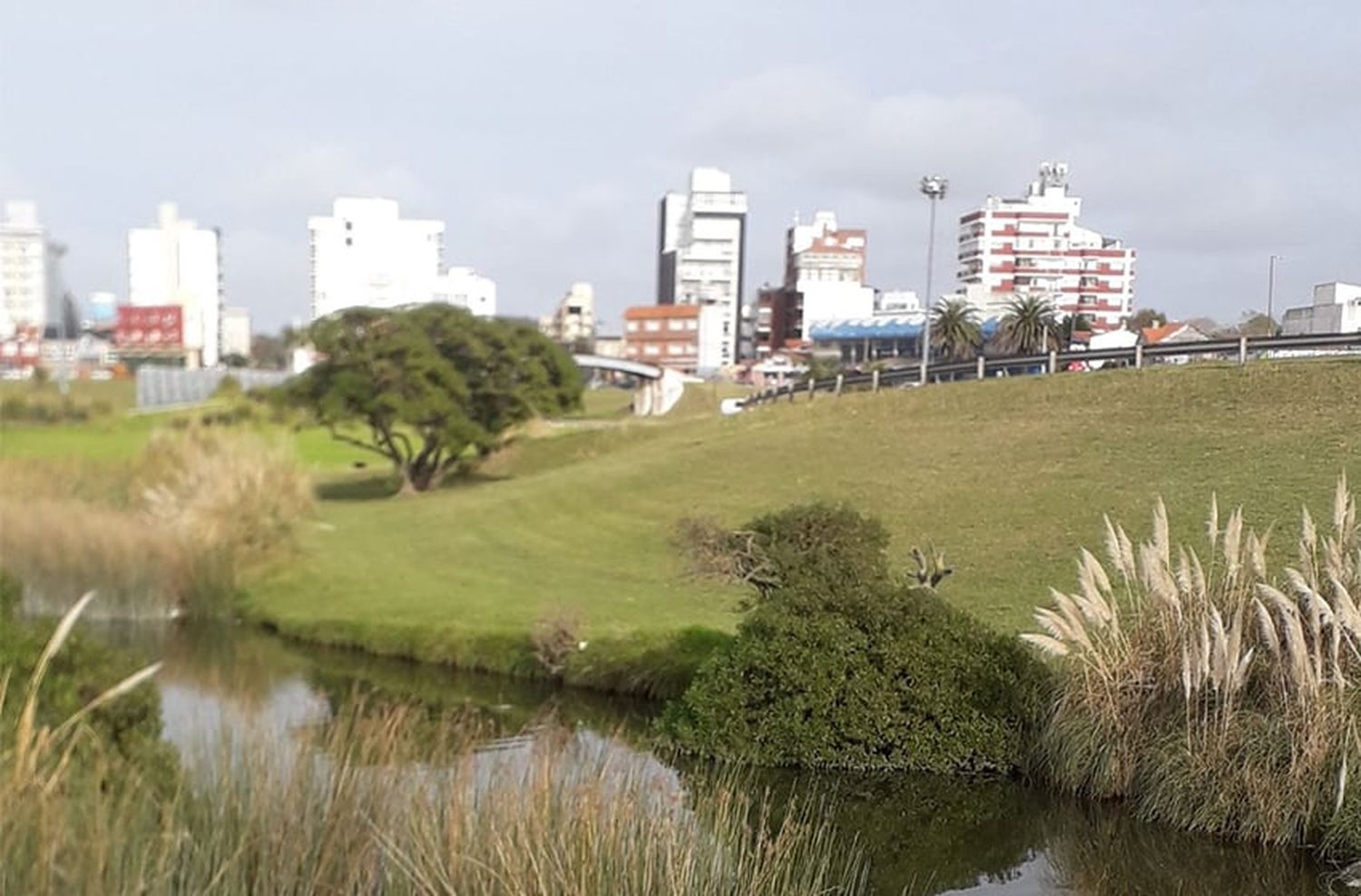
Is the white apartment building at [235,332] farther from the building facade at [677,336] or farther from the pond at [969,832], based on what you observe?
the building facade at [677,336]

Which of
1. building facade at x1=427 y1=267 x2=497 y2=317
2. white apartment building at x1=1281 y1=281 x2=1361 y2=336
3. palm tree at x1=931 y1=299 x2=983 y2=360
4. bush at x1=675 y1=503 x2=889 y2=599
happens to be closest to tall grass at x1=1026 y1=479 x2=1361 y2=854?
bush at x1=675 y1=503 x2=889 y2=599

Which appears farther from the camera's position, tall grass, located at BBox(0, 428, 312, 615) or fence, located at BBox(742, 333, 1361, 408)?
fence, located at BBox(742, 333, 1361, 408)

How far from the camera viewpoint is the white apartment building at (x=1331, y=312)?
58.3ft

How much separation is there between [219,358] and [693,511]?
64.4 feet

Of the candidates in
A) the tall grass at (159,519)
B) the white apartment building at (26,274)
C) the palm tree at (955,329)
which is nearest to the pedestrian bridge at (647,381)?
the palm tree at (955,329)

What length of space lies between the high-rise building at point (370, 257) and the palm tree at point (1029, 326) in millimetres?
16908

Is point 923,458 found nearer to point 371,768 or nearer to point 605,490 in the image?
point 605,490

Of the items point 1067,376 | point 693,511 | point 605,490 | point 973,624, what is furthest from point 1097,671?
point 605,490

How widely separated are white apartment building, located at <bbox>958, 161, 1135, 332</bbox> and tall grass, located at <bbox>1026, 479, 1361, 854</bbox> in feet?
40.9

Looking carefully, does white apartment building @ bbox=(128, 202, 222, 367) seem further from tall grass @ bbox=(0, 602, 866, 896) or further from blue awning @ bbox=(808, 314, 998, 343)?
blue awning @ bbox=(808, 314, 998, 343)

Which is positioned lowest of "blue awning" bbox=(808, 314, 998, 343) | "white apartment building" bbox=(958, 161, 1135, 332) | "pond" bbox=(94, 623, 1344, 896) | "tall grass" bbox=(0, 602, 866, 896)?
"pond" bbox=(94, 623, 1344, 896)

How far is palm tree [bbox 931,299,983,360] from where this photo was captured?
22.7 meters

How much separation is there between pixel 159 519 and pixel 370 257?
38.1 ft

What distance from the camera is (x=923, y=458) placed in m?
24.8
